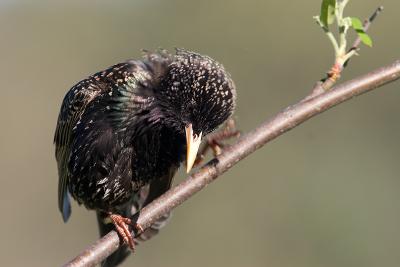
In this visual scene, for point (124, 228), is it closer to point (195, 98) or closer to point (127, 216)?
point (195, 98)

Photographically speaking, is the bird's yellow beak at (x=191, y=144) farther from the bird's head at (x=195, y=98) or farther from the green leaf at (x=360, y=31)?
the green leaf at (x=360, y=31)

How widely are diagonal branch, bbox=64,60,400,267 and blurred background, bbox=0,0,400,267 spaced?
5.72m

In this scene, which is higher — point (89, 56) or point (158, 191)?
point (158, 191)

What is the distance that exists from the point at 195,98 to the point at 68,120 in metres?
0.87

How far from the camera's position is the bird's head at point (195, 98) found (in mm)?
3947

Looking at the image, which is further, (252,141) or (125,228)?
(125,228)

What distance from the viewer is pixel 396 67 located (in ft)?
11.2

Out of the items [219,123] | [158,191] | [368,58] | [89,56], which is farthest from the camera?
[89,56]

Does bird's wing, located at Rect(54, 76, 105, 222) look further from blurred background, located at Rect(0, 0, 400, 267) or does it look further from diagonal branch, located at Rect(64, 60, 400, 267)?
blurred background, located at Rect(0, 0, 400, 267)

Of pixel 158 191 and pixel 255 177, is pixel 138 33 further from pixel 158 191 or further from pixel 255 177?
pixel 158 191

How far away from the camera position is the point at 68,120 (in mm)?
4551

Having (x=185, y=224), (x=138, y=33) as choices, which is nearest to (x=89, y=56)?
A: (x=138, y=33)

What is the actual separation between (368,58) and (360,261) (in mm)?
4974

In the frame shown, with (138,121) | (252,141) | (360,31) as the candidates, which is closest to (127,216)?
(138,121)
